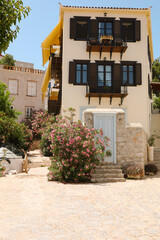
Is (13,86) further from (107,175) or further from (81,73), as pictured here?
(107,175)

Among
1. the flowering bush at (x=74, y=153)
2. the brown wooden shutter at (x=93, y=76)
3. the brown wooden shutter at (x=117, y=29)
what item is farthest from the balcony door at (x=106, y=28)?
the flowering bush at (x=74, y=153)

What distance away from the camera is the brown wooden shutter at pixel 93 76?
20.3 metres

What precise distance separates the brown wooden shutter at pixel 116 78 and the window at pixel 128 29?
220cm

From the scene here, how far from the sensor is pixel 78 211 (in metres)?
6.52

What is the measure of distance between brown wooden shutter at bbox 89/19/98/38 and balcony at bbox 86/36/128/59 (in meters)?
0.40

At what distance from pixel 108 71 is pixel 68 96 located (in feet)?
11.6

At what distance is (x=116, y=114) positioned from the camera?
13.1m

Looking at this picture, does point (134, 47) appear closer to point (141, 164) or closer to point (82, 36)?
point (82, 36)

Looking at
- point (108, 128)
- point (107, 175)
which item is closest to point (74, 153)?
point (107, 175)

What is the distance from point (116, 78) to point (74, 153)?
10818mm

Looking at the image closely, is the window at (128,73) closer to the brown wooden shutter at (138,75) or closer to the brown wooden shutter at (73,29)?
the brown wooden shutter at (138,75)

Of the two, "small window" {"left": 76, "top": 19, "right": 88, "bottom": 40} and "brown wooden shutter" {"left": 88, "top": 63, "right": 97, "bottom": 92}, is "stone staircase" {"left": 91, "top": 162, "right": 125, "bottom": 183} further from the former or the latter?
"small window" {"left": 76, "top": 19, "right": 88, "bottom": 40}

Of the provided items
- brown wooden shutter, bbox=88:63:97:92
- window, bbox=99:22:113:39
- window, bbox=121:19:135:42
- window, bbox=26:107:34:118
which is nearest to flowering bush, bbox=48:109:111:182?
brown wooden shutter, bbox=88:63:97:92

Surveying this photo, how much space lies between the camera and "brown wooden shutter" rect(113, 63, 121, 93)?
66.7 feet
